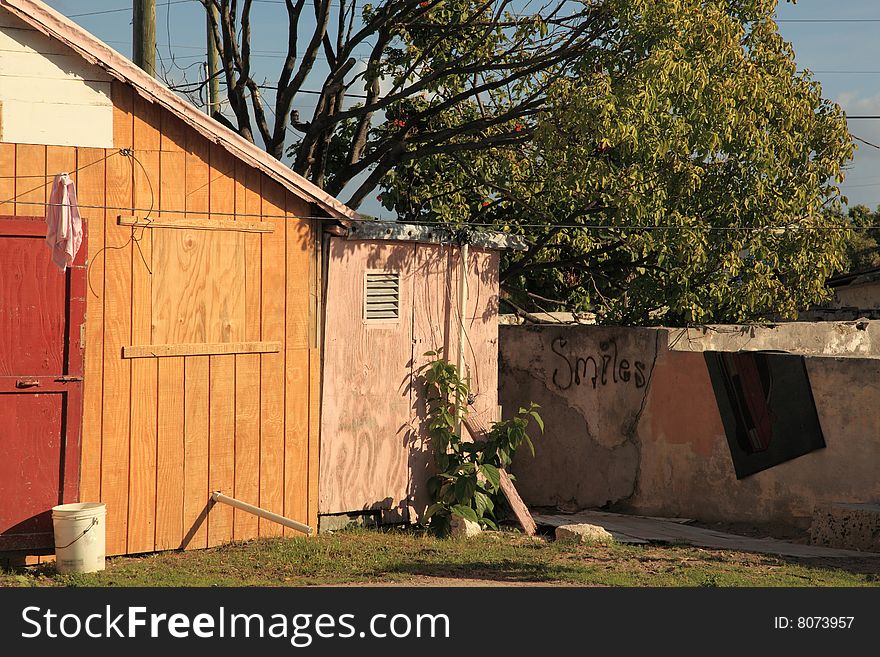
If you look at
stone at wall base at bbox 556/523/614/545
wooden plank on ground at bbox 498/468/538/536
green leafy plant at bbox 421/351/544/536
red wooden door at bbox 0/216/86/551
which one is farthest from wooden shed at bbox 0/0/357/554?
stone at wall base at bbox 556/523/614/545

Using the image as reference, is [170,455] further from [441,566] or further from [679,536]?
[679,536]

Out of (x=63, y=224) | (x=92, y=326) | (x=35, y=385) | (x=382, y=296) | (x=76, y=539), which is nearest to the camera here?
(x=63, y=224)

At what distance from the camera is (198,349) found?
8.66 meters

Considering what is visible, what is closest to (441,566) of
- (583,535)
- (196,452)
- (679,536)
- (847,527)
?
(583,535)

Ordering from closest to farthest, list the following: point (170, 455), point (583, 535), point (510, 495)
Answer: point (170, 455) → point (583, 535) → point (510, 495)

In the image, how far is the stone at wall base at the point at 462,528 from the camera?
9602 mm

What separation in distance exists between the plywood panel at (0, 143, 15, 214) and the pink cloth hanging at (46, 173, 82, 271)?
1.26 feet

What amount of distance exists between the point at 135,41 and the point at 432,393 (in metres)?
5.41

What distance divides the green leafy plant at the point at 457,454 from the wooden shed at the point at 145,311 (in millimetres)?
1268

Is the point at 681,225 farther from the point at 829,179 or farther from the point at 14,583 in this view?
the point at 14,583

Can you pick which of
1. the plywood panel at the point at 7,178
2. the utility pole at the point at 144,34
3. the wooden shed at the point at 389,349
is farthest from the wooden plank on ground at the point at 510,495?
the utility pole at the point at 144,34

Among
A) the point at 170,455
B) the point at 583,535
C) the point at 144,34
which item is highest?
the point at 144,34

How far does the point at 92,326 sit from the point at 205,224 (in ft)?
4.22

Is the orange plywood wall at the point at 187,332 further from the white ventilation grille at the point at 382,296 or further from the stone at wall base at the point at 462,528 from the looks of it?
the stone at wall base at the point at 462,528
